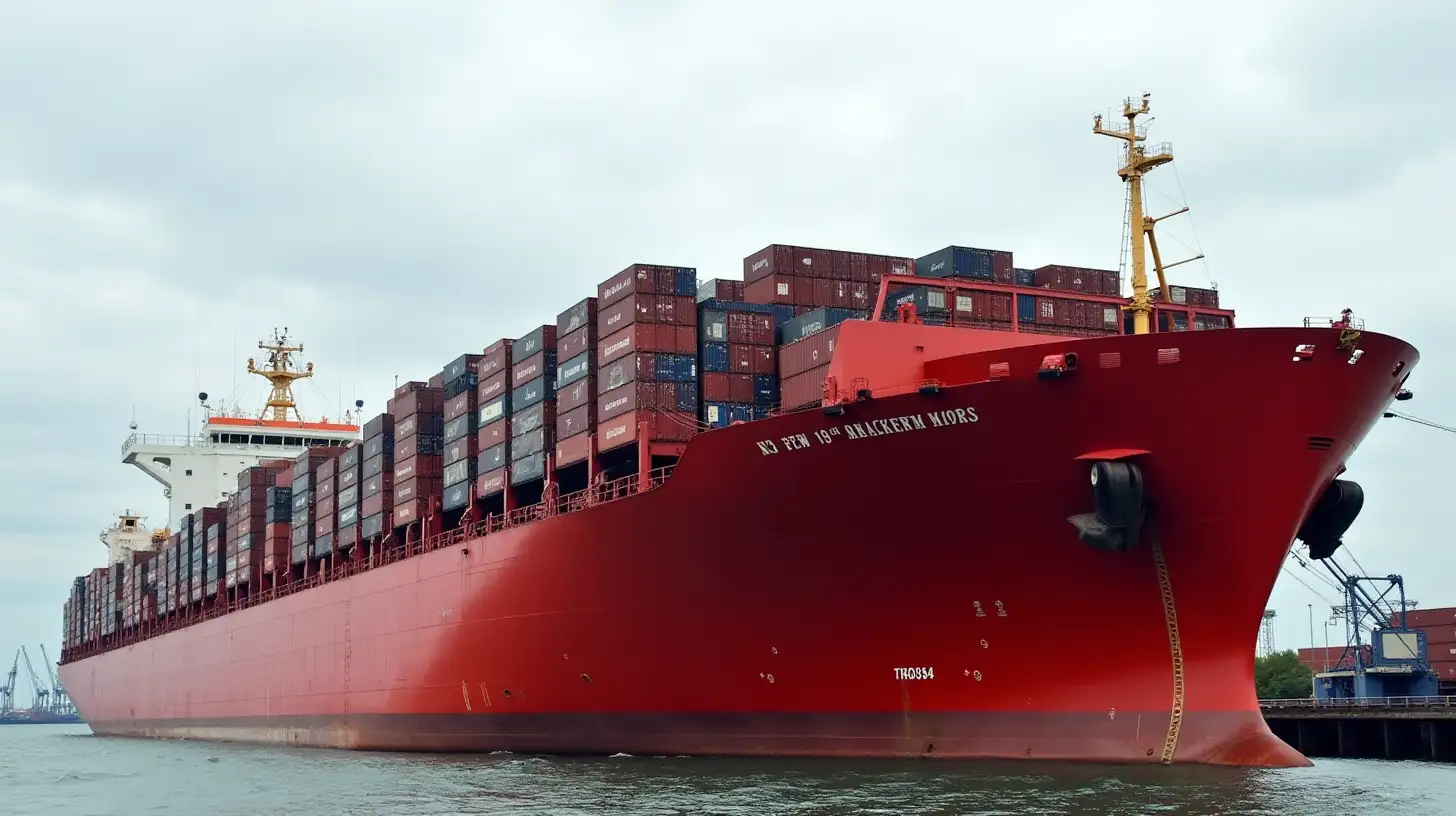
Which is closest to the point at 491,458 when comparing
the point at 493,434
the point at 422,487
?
the point at 493,434

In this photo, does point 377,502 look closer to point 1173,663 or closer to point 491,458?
point 491,458

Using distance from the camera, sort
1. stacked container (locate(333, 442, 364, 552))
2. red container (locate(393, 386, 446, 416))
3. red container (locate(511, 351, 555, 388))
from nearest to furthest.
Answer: red container (locate(511, 351, 555, 388)) → red container (locate(393, 386, 446, 416)) → stacked container (locate(333, 442, 364, 552))

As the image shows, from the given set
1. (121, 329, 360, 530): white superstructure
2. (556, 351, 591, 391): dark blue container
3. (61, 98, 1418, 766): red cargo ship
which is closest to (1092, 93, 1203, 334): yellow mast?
(61, 98, 1418, 766): red cargo ship

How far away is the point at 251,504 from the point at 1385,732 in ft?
117

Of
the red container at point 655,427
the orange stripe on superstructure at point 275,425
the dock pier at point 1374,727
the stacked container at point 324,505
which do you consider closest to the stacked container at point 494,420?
the red container at point 655,427

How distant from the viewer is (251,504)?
48906mm

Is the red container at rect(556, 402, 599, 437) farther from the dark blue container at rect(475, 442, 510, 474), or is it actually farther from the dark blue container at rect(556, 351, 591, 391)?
the dark blue container at rect(475, 442, 510, 474)

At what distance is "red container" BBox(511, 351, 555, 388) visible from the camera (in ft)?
105

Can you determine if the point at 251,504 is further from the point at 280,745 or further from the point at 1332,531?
the point at 1332,531

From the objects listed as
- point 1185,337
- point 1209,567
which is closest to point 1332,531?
point 1209,567

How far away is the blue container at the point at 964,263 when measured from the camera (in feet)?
93.8

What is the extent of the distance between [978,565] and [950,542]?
1.76ft

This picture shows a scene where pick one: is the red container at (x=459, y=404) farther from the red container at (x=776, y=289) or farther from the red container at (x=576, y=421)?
the red container at (x=776, y=289)

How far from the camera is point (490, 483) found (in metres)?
33.0
